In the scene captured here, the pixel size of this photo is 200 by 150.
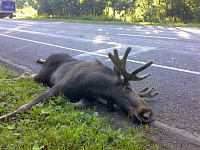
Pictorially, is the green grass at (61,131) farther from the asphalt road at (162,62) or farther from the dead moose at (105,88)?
the asphalt road at (162,62)

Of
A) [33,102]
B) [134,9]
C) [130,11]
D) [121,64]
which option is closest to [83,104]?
[33,102]

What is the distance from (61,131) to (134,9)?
21.5 metres

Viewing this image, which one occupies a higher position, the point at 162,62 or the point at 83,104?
the point at 162,62

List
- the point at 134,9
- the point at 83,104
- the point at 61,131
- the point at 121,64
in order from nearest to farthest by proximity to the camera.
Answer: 1. the point at 61,131
2. the point at 121,64
3. the point at 83,104
4. the point at 134,9

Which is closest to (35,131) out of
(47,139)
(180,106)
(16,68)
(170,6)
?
(47,139)

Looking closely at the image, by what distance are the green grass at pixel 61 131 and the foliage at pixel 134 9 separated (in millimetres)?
18826

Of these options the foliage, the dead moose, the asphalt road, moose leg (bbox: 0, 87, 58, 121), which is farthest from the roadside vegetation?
moose leg (bbox: 0, 87, 58, 121)

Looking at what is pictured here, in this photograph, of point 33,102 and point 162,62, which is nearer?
point 33,102

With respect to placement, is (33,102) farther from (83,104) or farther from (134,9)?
(134,9)

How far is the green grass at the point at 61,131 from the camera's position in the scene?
2875 mm

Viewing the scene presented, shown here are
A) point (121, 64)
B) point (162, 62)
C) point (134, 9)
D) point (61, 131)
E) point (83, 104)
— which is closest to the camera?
point (61, 131)

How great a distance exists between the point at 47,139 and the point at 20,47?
293 inches

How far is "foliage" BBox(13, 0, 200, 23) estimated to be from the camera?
2181 cm

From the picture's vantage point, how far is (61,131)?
3.11 meters
